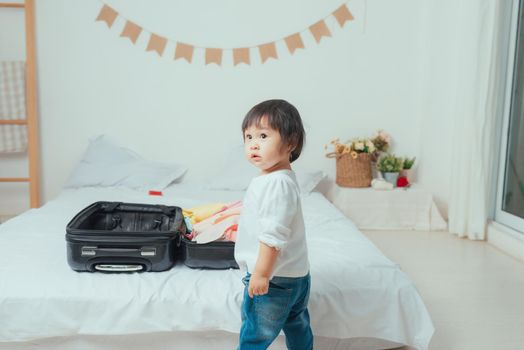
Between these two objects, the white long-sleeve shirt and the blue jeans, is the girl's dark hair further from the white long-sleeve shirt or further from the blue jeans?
the blue jeans

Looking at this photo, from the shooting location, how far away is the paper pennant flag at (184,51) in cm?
346

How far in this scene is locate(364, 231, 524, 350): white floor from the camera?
1.82m

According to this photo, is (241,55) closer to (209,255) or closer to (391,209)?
(391,209)

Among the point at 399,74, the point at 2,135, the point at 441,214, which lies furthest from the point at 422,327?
the point at 2,135

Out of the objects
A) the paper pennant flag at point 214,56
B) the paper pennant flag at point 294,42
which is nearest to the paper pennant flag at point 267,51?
the paper pennant flag at point 294,42

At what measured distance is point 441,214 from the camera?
3564 mm

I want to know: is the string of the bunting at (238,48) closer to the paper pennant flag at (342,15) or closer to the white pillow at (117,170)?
the paper pennant flag at (342,15)

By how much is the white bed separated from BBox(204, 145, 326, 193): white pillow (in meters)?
1.47

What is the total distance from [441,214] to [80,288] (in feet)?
9.21

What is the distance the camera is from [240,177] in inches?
126

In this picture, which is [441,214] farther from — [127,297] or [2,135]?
[2,135]

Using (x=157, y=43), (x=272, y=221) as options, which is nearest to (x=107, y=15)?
(x=157, y=43)

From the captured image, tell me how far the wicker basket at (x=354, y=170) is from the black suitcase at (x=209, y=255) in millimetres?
1983

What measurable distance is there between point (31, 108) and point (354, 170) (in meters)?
2.22
